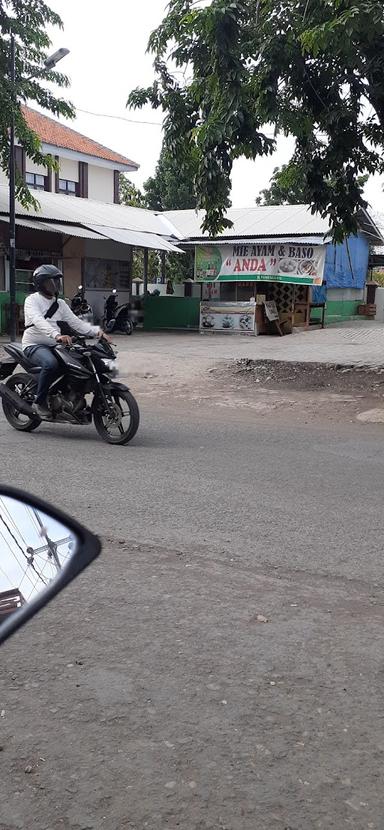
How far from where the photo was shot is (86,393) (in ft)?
23.9

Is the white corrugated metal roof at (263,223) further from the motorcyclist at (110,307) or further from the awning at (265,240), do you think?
the motorcyclist at (110,307)

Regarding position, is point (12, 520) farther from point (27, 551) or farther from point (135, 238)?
point (135, 238)

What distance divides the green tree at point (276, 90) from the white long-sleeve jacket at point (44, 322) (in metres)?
3.42

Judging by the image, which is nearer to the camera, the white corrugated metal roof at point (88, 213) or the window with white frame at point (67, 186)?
the white corrugated metal roof at point (88, 213)

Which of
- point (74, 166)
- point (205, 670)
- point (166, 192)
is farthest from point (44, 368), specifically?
point (166, 192)

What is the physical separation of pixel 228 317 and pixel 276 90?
13.4 metres

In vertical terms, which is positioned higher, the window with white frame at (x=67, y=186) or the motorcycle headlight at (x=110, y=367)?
the window with white frame at (x=67, y=186)

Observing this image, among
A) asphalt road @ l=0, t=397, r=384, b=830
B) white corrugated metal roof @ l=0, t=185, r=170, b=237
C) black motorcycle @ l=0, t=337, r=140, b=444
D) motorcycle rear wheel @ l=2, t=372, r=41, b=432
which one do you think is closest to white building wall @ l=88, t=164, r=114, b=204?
white corrugated metal roof @ l=0, t=185, r=170, b=237

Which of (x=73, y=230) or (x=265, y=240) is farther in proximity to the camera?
(x=265, y=240)

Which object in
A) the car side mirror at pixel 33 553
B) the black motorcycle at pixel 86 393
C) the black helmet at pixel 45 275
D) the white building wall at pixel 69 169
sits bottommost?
the black motorcycle at pixel 86 393

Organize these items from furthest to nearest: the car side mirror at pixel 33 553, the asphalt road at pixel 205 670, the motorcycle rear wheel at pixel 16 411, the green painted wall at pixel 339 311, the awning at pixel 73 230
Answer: the green painted wall at pixel 339 311 → the awning at pixel 73 230 → the motorcycle rear wheel at pixel 16 411 → the asphalt road at pixel 205 670 → the car side mirror at pixel 33 553

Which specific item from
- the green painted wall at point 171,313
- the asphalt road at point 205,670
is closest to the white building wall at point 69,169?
the green painted wall at point 171,313

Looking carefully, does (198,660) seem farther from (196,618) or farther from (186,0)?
(186,0)

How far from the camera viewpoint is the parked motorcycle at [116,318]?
867 inches
